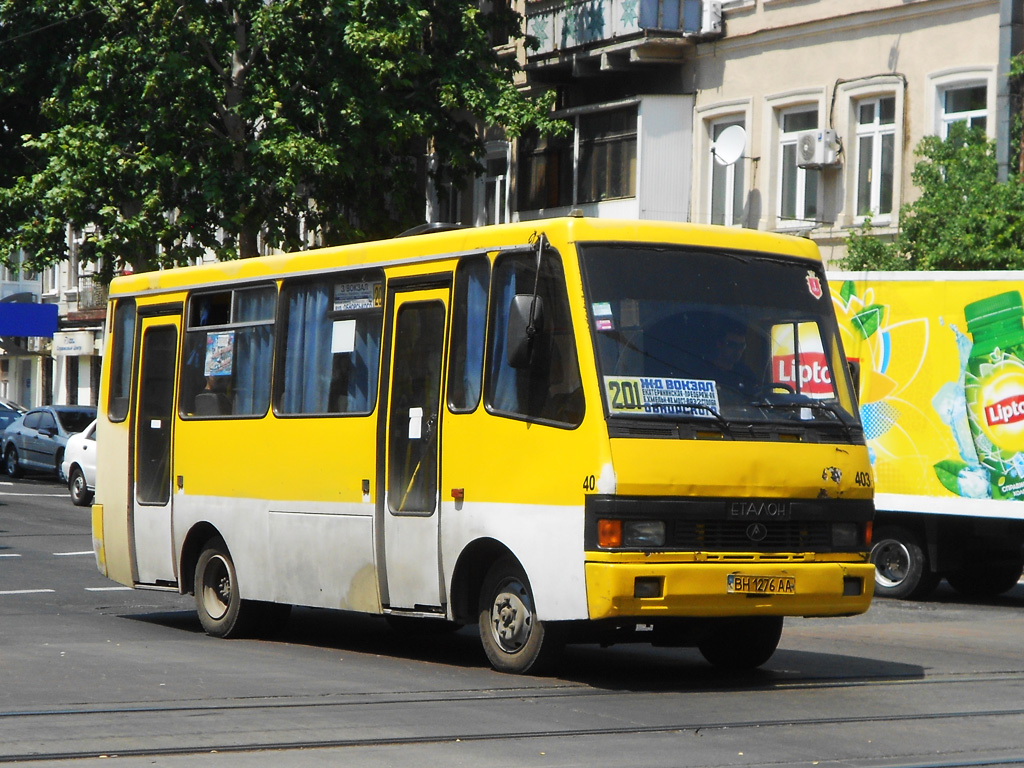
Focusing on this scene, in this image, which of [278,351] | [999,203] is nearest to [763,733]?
[278,351]

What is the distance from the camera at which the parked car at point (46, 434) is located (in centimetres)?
3528

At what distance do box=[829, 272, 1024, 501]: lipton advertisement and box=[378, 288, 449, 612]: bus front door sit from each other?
685cm

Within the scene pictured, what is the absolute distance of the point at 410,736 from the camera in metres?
8.25

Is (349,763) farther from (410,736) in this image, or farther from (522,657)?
(522,657)

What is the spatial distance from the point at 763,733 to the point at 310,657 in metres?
4.03

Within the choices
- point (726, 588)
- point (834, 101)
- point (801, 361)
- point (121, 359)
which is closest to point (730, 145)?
point (834, 101)

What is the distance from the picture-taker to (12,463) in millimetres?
38062

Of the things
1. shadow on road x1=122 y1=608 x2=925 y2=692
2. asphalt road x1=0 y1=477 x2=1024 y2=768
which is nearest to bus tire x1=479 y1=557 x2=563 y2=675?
asphalt road x1=0 y1=477 x2=1024 y2=768

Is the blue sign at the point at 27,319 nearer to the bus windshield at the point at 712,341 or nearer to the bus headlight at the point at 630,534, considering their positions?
the bus windshield at the point at 712,341

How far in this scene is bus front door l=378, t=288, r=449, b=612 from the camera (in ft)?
36.1

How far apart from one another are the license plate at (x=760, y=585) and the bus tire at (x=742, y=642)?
30.9 inches

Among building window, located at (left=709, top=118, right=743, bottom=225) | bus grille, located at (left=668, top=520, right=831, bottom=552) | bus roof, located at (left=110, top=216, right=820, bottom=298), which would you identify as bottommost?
bus grille, located at (left=668, top=520, right=831, bottom=552)

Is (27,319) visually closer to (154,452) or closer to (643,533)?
(154,452)

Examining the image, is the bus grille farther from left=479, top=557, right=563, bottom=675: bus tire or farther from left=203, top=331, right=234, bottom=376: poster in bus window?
left=203, top=331, right=234, bottom=376: poster in bus window
